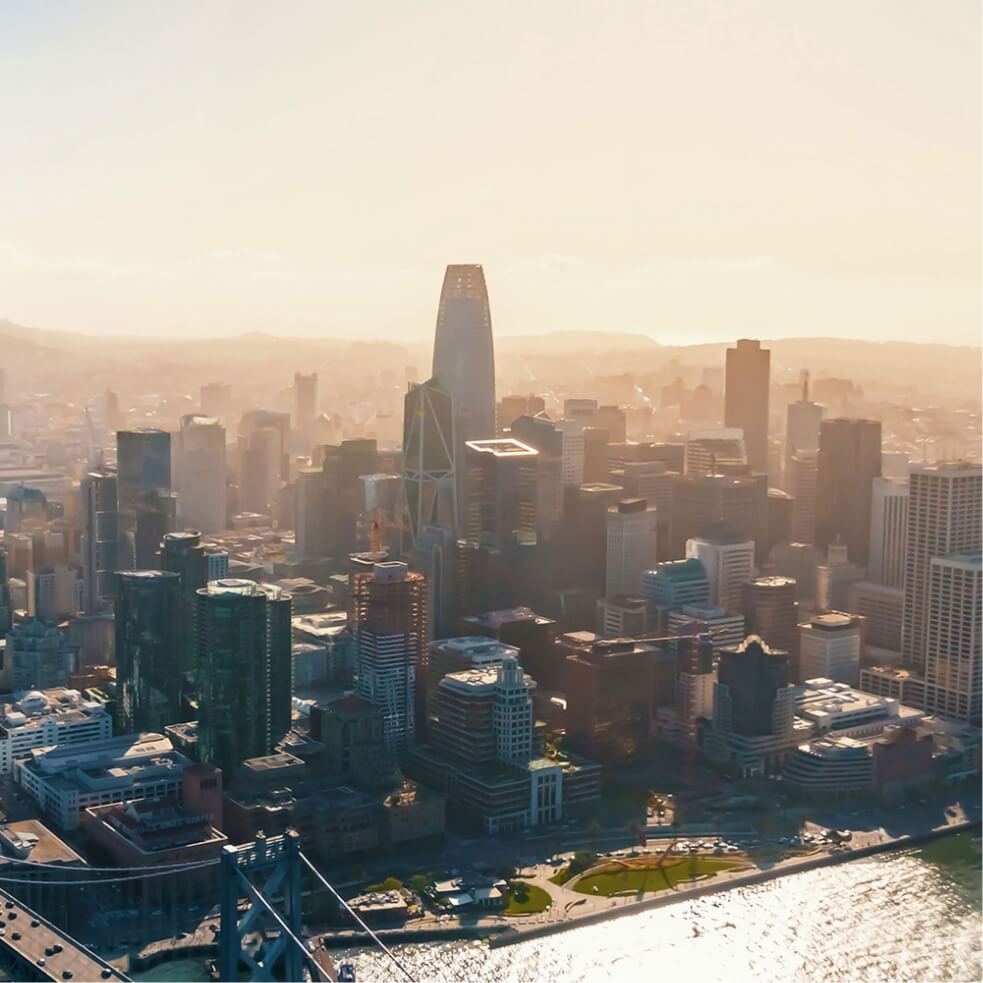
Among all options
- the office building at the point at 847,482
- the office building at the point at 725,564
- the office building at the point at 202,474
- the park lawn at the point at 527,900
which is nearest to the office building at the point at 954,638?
the office building at the point at 725,564

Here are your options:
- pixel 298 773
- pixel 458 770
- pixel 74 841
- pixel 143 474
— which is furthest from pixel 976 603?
pixel 143 474

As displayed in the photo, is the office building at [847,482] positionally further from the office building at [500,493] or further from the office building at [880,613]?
the office building at [500,493]

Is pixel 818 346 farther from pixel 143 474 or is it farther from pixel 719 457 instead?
pixel 143 474

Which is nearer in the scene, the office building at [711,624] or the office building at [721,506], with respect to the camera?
the office building at [711,624]

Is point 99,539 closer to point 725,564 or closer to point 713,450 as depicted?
point 725,564

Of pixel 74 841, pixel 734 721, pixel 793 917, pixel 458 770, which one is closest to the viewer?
pixel 793 917

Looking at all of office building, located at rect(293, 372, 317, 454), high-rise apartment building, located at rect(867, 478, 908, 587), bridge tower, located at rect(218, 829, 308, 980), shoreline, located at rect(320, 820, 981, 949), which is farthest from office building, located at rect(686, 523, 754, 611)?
bridge tower, located at rect(218, 829, 308, 980)

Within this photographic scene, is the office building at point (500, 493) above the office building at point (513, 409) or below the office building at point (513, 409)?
below
